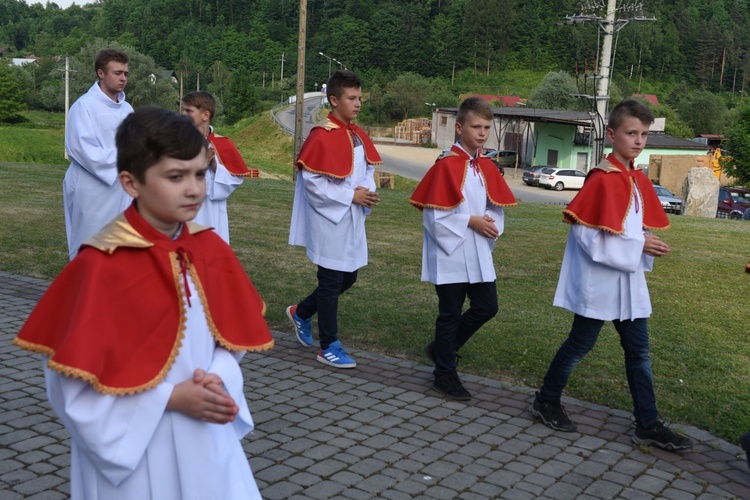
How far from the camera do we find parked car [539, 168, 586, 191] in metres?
49.6

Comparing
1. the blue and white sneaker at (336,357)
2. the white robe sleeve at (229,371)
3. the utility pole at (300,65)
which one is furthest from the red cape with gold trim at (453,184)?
the utility pole at (300,65)

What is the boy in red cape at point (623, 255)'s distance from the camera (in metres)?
5.41

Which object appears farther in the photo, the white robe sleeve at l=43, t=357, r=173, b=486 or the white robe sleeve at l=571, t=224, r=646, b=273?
the white robe sleeve at l=571, t=224, r=646, b=273

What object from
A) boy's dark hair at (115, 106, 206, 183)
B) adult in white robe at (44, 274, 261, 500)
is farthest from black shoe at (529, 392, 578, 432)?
boy's dark hair at (115, 106, 206, 183)

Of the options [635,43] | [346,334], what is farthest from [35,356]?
[635,43]

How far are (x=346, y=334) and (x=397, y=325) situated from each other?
57cm

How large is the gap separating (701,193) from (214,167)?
22703 mm

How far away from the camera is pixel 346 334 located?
7891 millimetres

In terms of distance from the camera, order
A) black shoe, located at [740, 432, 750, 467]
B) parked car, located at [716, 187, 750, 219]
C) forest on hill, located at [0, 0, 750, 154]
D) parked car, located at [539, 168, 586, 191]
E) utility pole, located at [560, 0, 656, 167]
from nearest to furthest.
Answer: black shoe, located at [740, 432, 750, 467]
parked car, located at [716, 187, 750, 219]
utility pole, located at [560, 0, 656, 167]
parked car, located at [539, 168, 586, 191]
forest on hill, located at [0, 0, 750, 154]

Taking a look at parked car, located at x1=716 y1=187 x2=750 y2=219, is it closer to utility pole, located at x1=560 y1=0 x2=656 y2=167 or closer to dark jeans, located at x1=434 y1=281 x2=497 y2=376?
utility pole, located at x1=560 y1=0 x2=656 y2=167

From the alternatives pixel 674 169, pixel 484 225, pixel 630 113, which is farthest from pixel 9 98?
pixel 630 113

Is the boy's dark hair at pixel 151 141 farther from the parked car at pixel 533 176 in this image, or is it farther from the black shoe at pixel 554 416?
the parked car at pixel 533 176

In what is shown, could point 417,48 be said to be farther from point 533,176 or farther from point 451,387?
point 451,387

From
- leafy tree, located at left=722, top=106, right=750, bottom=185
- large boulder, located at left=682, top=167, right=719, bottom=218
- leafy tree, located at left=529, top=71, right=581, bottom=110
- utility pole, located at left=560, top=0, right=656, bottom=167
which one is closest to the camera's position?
large boulder, located at left=682, top=167, right=719, bottom=218
